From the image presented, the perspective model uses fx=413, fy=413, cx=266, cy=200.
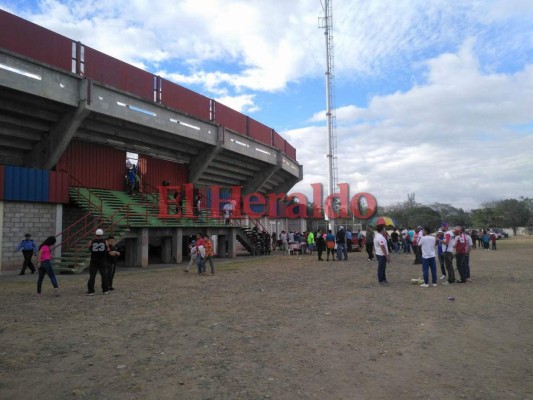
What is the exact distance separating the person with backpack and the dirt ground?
42.9 inches

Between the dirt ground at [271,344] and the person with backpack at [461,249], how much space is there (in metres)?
1.09

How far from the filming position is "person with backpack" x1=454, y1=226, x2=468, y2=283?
11.7 m

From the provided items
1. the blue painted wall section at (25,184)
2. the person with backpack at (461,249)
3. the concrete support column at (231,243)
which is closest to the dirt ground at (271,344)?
the person with backpack at (461,249)

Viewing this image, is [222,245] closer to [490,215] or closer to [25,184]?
[25,184]

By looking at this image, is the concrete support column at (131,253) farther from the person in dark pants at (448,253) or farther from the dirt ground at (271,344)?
the person in dark pants at (448,253)

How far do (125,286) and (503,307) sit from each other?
972cm

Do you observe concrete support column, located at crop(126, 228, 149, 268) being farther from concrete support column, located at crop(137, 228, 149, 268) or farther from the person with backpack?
the person with backpack

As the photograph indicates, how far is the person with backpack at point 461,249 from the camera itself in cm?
1171

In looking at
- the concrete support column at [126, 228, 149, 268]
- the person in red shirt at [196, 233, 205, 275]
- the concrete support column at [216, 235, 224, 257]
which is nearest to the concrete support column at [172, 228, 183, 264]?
the concrete support column at [126, 228, 149, 268]

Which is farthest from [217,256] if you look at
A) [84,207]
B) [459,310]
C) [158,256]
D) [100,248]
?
[459,310]

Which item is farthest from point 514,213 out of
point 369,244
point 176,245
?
point 176,245

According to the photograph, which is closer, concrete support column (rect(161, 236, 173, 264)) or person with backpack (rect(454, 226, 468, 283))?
person with backpack (rect(454, 226, 468, 283))

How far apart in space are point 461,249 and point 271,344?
805 centimetres

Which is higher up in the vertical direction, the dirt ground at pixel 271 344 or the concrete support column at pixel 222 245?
the concrete support column at pixel 222 245
